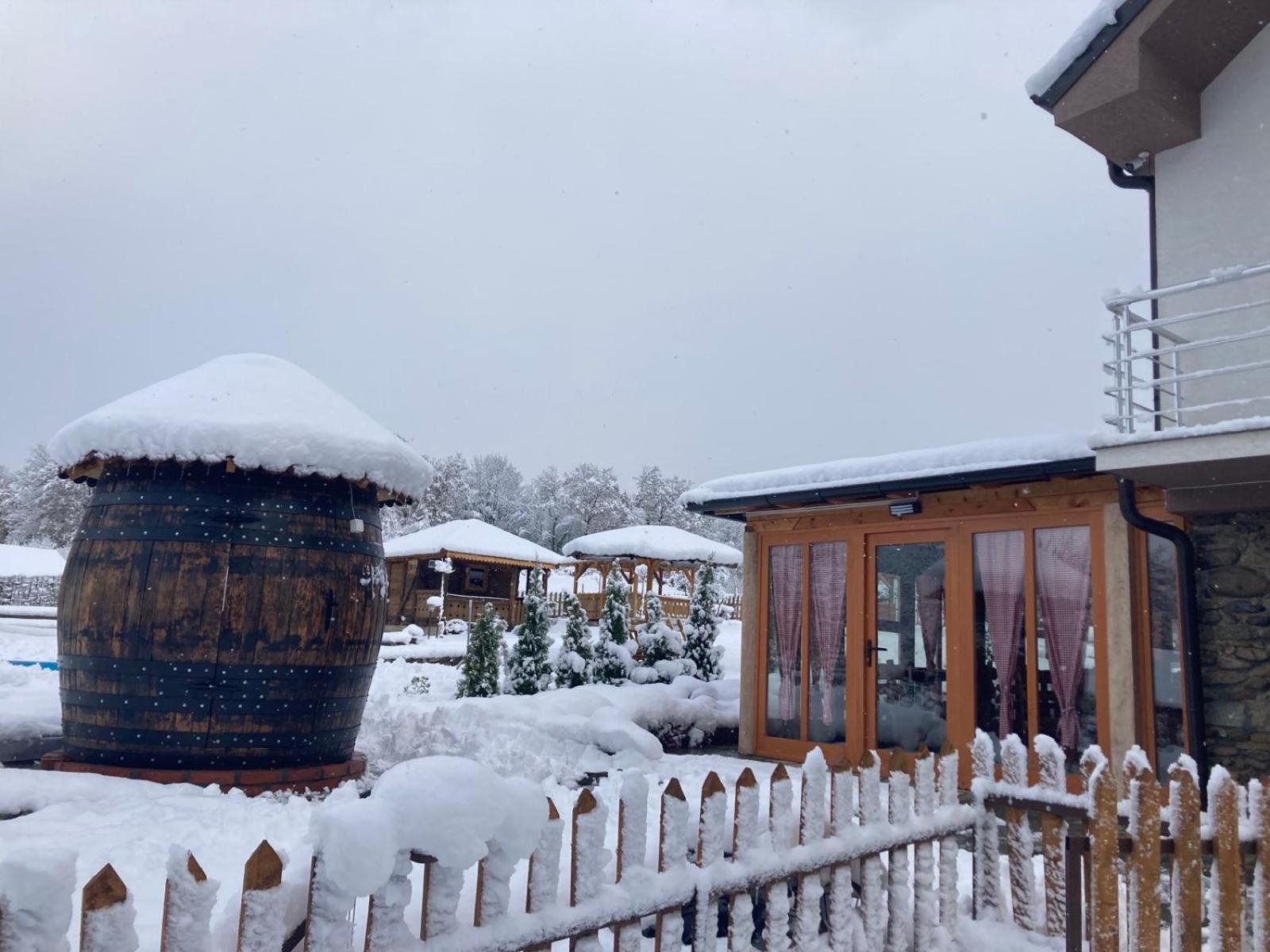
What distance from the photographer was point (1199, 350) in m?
6.37

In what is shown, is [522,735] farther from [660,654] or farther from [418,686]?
[418,686]

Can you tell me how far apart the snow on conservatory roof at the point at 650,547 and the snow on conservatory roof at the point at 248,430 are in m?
12.0

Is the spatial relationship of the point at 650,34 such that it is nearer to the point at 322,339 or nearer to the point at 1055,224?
the point at 1055,224

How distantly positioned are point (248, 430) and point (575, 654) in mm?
6150

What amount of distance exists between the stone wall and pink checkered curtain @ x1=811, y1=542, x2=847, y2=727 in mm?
2700

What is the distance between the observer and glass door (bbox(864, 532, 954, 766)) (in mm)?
7117

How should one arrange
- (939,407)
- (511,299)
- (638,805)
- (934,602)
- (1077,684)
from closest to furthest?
(638,805) < (1077,684) < (934,602) < (511,299) < (939,407)

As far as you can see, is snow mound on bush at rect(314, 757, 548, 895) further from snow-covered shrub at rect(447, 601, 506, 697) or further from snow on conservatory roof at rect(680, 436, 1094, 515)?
snow-covered shrub at rect(447, 601, 506, 697)

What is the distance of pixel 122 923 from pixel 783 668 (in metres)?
7.23

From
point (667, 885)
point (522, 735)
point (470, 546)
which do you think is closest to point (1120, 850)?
point (667, 885)

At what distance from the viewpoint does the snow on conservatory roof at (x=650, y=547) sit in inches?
714

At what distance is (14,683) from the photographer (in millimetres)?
8688

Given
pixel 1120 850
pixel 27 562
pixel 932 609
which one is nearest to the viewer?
pixel 1120 850

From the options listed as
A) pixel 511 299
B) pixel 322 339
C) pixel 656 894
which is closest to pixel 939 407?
pixel 511 299
